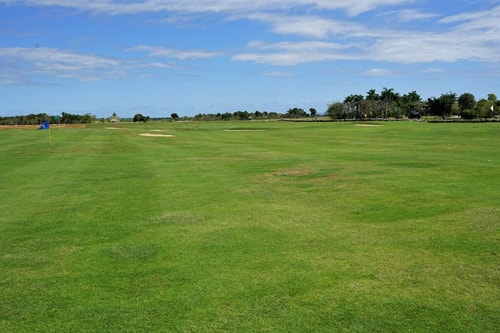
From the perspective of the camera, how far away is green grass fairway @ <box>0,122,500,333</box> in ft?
20.6

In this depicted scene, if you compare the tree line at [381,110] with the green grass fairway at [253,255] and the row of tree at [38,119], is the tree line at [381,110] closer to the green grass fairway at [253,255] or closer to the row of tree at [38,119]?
the row of tree at [38,119]

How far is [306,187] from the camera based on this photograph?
52.6 ft

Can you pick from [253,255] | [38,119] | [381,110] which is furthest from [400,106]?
[253,255]

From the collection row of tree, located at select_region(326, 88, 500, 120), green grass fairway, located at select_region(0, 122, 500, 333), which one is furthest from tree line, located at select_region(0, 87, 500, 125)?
green grass fairway, located at select_region(0, 122, 500, 333)

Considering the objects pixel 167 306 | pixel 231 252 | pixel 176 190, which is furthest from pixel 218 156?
pixel 167 306

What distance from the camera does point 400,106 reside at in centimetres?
14988

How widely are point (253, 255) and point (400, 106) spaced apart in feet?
492

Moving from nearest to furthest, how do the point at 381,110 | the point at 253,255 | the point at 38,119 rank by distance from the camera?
the point at 253,255 → the point at 38,119 → the point at 381,110

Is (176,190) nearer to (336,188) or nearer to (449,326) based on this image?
(336,188)

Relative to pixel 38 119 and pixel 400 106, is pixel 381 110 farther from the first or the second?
pixel 38 119

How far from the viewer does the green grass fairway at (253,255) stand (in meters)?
6.29

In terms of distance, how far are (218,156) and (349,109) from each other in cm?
12281

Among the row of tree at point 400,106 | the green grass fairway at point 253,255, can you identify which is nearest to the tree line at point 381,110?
the row of tree at point 400,106

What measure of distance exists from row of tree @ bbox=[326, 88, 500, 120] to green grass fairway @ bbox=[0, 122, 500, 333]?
3792 inches
